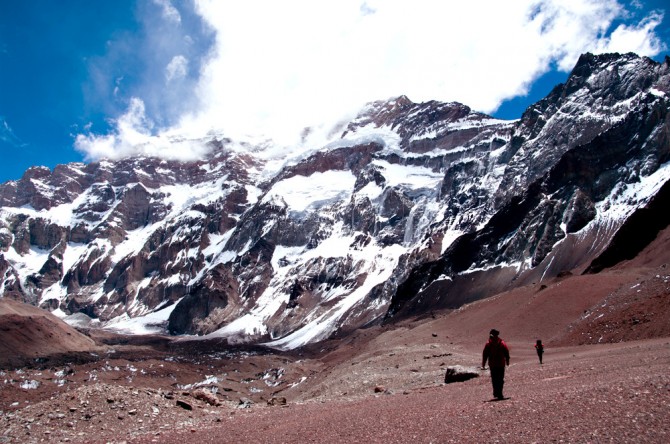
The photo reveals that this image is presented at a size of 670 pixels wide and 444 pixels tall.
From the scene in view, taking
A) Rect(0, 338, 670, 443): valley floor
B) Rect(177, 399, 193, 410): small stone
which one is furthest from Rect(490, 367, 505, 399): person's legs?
Rect(177, 399, 193, 410): small stone

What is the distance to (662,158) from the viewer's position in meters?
145

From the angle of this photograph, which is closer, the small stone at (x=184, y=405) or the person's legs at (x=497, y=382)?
the person's legs at (x=497, y=382)

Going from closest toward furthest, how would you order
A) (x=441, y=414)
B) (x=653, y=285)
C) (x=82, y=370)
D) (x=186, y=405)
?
(x=441, y=414) → (x=186, y=405) → (x=653, y=285) → (x=82, y=370)

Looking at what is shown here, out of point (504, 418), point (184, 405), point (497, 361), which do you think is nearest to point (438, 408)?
point (497, 361)

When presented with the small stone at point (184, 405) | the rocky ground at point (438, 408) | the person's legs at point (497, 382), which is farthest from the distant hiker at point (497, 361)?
the small stone at point (184, 405)

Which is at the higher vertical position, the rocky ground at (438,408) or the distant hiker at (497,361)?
the distant hiker at (497,361)

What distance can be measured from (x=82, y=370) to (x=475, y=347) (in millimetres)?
65757

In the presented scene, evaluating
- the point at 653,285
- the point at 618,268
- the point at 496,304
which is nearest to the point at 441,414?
the point at 653,285

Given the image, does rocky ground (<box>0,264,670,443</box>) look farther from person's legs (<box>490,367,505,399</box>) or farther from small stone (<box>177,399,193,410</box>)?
person's legs (<box>490,367,505,399</box>)

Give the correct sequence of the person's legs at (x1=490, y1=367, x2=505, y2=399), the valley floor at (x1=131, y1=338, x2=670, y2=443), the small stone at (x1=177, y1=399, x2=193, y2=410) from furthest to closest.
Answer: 1. the small stone at (x1=177, y1=399, x2=193, y2=410)
2. the person's legs at (x1=490, y1=367, x2=505, y2=399)
3. the valley floor at (x1=131, y1=338, x2=670, y2=443)

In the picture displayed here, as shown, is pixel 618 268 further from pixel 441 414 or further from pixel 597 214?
pixel 441 414

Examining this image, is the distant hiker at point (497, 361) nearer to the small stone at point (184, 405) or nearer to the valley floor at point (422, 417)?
the valley floor at point (422, 417)

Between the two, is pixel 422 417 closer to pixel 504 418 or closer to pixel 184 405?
pixel 504 418

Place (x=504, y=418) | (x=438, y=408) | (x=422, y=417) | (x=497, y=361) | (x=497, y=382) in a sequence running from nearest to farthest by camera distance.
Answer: (x=504, y=418), (x=422, y=417), (x=438, y=408), (x=497, y=382), (x=497, y=361)
